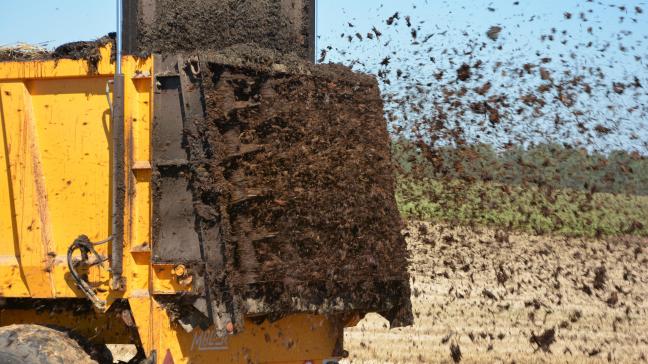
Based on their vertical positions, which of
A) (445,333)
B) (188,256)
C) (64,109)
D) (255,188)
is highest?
(64,109)

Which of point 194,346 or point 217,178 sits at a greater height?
point 217,178

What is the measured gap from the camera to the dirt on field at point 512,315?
8258 mm

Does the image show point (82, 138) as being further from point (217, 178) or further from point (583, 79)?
point (583, 79)

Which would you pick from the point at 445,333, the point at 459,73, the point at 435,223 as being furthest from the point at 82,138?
the point at 435,223

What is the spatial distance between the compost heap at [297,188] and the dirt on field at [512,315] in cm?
270

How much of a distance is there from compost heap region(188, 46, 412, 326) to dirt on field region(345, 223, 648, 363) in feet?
8.87

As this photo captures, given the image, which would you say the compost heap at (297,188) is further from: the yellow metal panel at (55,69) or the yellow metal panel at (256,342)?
the yellow metal panel at (55,69)

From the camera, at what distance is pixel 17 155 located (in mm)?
4840

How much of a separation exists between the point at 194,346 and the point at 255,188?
0.93 metres

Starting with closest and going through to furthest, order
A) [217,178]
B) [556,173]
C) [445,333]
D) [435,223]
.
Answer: [217,178]
[556,173]
[445,333]
[435,223]

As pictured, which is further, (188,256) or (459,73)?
(459,73)

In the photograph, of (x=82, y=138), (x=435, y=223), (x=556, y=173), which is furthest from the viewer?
(x=435, y=223)

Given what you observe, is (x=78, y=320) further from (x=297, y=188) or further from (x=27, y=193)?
(x=297, y=188)

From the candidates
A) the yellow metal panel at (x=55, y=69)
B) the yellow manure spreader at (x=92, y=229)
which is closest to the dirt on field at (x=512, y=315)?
the yellow manure spreader at (x=92, y=229)
